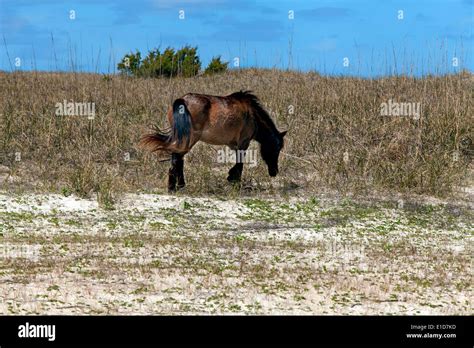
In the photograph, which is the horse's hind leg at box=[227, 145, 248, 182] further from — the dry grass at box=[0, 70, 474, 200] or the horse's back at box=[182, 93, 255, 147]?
the horse's back at box=[182, 93, 255, 147]

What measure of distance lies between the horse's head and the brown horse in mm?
104

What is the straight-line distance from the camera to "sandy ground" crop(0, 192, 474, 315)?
24.9 feet

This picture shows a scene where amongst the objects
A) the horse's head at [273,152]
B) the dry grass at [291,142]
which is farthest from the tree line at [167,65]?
the horse's head at [273,152]

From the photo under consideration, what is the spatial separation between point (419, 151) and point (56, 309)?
9923 mm

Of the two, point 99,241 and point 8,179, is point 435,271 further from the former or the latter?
point 8,179

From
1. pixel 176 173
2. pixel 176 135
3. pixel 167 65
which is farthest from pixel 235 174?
pixel 167 65

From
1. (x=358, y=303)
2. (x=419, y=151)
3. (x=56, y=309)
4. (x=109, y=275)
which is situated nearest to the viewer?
(x=56, y=309)

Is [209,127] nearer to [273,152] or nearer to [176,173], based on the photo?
[176,173]

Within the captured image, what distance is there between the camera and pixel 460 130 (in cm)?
1658

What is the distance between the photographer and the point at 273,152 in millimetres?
14195

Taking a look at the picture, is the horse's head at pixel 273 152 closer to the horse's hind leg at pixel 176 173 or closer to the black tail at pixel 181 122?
the horse's hind leg at pixel 176 173

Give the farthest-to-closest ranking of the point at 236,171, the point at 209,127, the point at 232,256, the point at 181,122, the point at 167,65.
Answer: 1. the point at 167,65
2. the point at 236,171
3. the point at 209,127
4. the point at 181,122
5. the point at 232,256

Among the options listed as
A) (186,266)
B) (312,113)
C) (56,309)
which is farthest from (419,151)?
(56,309)

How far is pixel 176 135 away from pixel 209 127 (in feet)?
1.72
